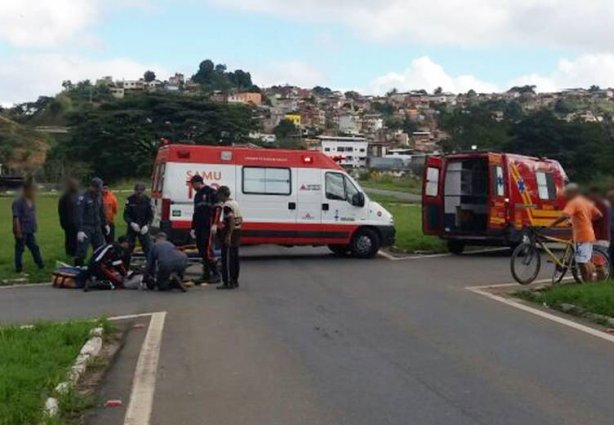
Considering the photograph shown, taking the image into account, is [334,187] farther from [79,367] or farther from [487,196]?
[79,367]

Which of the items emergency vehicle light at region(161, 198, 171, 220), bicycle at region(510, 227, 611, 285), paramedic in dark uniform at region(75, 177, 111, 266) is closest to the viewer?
bicycle at region(510, 227, 611, 285)

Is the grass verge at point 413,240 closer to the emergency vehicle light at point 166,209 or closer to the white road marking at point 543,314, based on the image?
the emergency vehicle light at point 166,209

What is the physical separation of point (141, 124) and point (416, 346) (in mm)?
55289

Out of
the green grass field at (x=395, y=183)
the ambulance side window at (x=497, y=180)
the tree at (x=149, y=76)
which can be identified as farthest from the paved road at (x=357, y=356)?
the tree at (x=149, y=76)

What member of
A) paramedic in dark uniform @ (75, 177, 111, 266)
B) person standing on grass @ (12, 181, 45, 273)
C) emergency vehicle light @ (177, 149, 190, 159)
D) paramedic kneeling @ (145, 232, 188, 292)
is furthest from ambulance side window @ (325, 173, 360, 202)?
person standing on grass @ (12, 181, 45, 273)

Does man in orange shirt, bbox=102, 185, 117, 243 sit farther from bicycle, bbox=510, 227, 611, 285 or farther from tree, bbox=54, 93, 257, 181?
tree, bbox=54, 93, 257, 181

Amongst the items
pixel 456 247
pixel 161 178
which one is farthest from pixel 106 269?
pixel 456 247

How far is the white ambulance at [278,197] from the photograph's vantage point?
1848 cm

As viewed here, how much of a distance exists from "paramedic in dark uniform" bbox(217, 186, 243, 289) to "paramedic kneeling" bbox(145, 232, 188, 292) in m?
0.68

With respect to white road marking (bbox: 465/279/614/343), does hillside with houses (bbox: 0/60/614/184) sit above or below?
above

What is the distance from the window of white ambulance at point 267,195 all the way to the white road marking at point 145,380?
8.36 meters

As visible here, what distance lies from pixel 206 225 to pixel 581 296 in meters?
6.60

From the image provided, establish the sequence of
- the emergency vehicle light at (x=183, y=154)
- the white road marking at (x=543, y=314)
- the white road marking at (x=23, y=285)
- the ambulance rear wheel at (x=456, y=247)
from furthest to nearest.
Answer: the ambulance rear wheel at (x=456, y=247)
the emergency vehicle light at (x=183, y=154)
the white road marking at (x=23, y=285)
the white road marking at (x=543, y=314)

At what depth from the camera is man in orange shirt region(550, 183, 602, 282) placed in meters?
13.6
